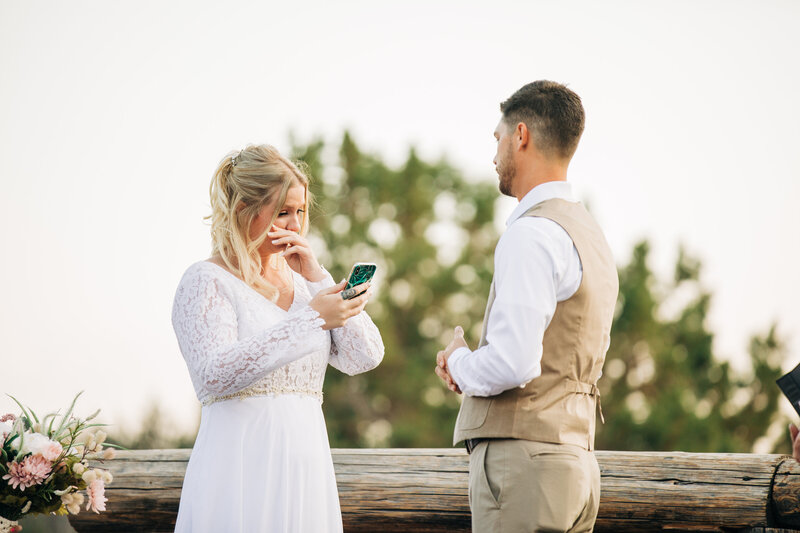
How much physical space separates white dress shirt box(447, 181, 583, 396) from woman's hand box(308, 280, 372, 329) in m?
0.45

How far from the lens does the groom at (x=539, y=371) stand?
104 inches

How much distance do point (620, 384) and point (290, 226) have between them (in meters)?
15.4

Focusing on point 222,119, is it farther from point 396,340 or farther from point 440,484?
point 440,484

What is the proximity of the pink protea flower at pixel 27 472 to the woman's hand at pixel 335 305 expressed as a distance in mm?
1040

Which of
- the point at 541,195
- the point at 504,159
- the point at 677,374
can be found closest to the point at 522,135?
the point at 504,159

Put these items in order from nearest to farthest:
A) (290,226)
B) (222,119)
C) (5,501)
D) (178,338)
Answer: (5,501), (178,338), (290,226), (222,119)

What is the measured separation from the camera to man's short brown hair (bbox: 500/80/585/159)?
2.96 meters

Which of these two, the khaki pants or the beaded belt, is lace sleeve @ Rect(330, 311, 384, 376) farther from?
the khaki pants

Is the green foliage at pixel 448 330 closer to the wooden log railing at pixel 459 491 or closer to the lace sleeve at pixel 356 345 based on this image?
the wooden log railing at pixel 459 491

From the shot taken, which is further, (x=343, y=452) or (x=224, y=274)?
(x=343, y=452)

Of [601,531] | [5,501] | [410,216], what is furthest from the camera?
[410,216]

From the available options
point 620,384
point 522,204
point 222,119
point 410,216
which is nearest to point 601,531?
point 522,204

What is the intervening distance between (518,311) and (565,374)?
294 millimetres

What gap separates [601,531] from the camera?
4.16 metres
